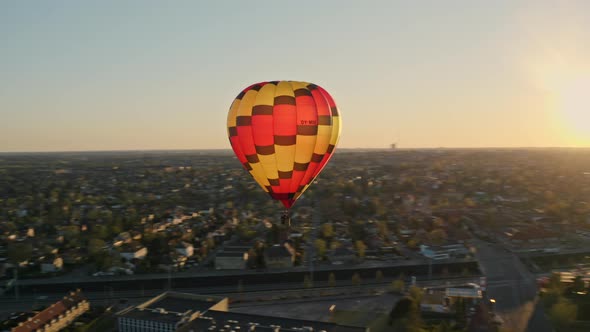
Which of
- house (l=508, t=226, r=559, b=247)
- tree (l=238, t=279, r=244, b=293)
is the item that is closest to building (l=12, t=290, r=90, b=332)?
tree (l=238, t=279, r=244, b=293)

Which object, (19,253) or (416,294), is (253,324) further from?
(19,253)

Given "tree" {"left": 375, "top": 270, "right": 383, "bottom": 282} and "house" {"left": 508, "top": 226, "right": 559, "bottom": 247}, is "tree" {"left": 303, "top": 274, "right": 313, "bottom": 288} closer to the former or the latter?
"tree" {"left": 375, "top": 270, "right": 383, "bottom": 282}

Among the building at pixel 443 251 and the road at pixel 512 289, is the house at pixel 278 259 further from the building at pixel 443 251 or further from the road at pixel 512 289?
the road at pixel 512 289

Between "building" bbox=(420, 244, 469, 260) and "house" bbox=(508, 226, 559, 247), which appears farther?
"house" bbox=(508, 226, 559, 247)

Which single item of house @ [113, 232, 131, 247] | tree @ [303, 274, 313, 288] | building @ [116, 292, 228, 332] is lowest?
tree @ [303, 274, 313, 288]

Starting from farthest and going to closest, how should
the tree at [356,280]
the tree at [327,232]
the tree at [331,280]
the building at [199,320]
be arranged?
1. the tree at [327,232]
2. the tree at [356,280]
3. the tree at [331,280]
4. the building at [199,320]

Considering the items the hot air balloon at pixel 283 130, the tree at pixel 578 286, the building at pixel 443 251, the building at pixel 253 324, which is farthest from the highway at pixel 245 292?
the hot air balloon at pixel 283 130
